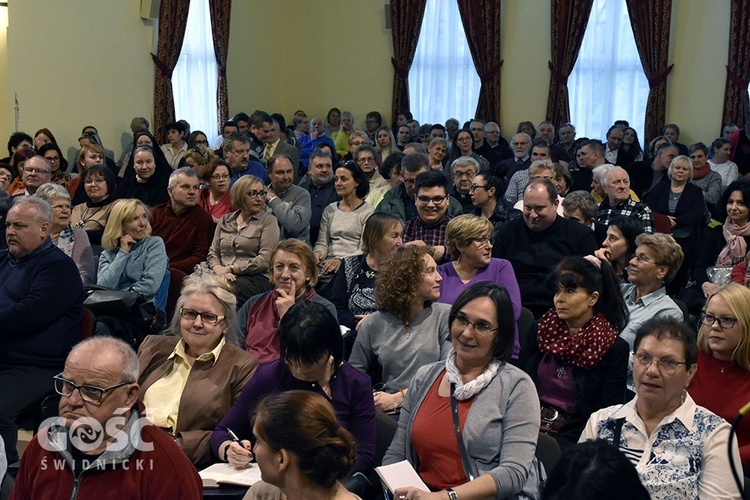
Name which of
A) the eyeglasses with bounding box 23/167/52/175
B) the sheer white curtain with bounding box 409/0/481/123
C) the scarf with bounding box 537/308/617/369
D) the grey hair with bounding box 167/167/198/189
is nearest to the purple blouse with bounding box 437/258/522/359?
the scarf with bounding box 537/308/617/369

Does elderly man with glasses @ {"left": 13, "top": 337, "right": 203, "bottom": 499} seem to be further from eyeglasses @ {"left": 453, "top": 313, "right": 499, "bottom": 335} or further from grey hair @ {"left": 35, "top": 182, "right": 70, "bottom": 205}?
grey hair @ {"left": 35, "top": 182, "right": 70, "bottom": 205}

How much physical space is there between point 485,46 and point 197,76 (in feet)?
14.0

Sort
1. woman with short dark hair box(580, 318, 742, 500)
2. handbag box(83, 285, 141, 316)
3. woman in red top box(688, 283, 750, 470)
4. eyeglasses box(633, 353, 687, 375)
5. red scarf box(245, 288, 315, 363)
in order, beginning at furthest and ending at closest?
1. handbag box(83, 285, 141, 316)
2. red scarf box(245, 288, 315, 363)
3. woman in red top box(688, 283, 750, 470)
4. eyeglasses box(633, 353, 687, 375)
5. woman with short dark hair box(580, 318, 742, 500)

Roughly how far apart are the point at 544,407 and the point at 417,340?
Answer: 0.57 m

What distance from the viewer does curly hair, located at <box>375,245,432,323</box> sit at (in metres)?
3.47

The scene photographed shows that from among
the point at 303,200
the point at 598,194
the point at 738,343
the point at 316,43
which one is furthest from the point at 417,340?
the point at 316,43

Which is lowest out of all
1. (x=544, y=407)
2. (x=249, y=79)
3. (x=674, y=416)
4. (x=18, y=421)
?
(x=18, y=421)

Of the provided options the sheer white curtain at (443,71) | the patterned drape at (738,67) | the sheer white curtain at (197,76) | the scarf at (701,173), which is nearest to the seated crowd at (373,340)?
the scarf at (701,173)

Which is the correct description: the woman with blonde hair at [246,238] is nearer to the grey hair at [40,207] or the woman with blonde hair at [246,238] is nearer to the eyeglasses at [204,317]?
the grey hair at [40,207]

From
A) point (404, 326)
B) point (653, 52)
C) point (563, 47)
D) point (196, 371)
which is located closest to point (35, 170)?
point (196, 371)

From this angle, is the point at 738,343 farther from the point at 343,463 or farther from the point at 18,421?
the point at 18,421

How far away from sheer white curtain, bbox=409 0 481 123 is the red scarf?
32.7ft

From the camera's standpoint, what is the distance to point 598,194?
22.9ft

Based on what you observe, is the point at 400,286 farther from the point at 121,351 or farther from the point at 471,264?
the point at 121,351
